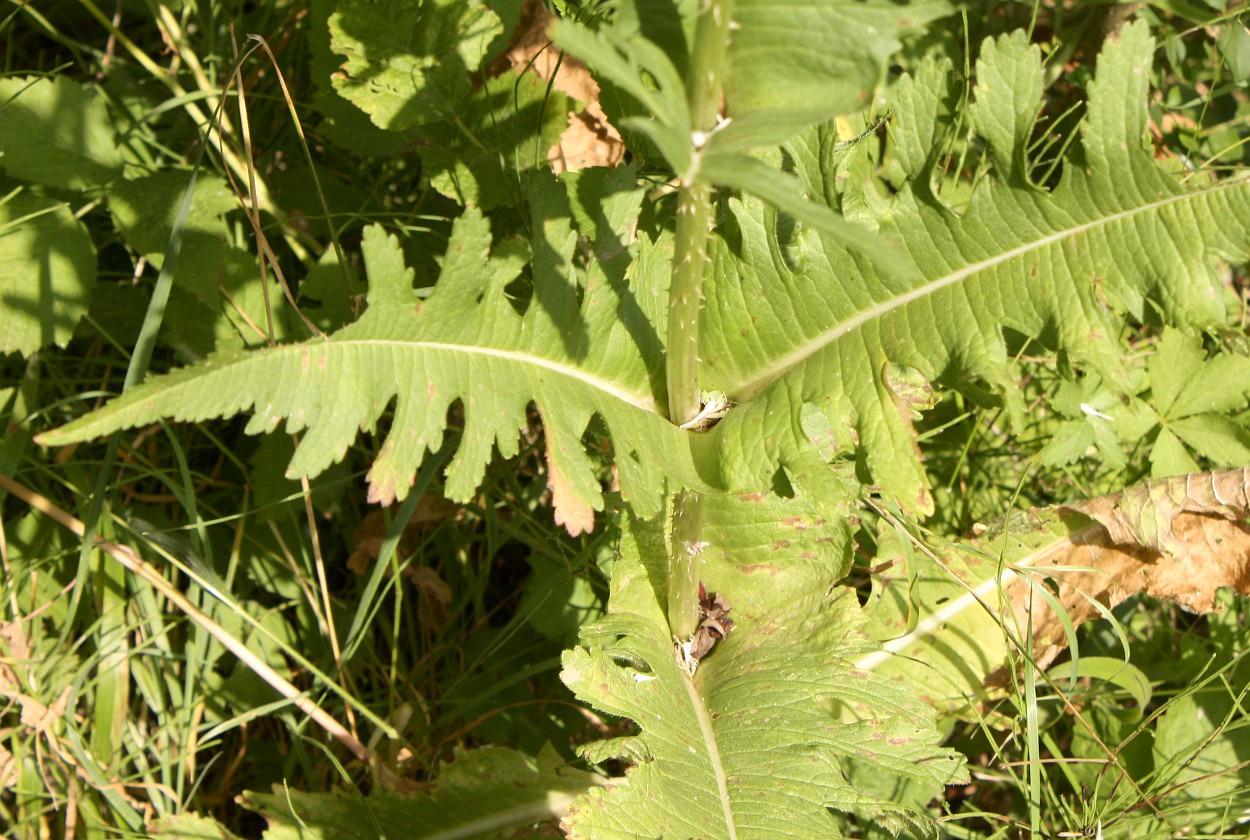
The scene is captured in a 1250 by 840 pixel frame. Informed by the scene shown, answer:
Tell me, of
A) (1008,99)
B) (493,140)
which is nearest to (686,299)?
(1008,99)

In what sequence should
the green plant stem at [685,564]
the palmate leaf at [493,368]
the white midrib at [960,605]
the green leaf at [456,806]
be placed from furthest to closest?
the white midrib at [960,605] < the green leaf at [456,806] < the green plant stem at [685,564] < the palmate leaf at [493,368]

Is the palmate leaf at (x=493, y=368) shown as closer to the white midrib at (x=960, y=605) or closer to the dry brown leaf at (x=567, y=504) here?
the dry brown leaf at (x=567, y=504)

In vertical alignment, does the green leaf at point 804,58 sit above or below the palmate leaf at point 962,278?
above

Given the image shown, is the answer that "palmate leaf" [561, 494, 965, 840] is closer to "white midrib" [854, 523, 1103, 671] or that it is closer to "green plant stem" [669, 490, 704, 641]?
"green plant stem" [669, 490, 704, 641]

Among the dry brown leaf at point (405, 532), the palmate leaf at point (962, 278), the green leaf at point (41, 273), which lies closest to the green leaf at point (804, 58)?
the palmate leaf at point (962, 278)

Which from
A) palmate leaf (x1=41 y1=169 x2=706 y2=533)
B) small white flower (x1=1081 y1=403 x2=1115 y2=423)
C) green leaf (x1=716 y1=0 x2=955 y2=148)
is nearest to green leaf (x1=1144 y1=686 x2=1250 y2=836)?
small white flower (x1=1081 y1=403 x2=1115 y2=423)

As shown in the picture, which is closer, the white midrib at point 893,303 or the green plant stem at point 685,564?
the white midrib at point 893,303
